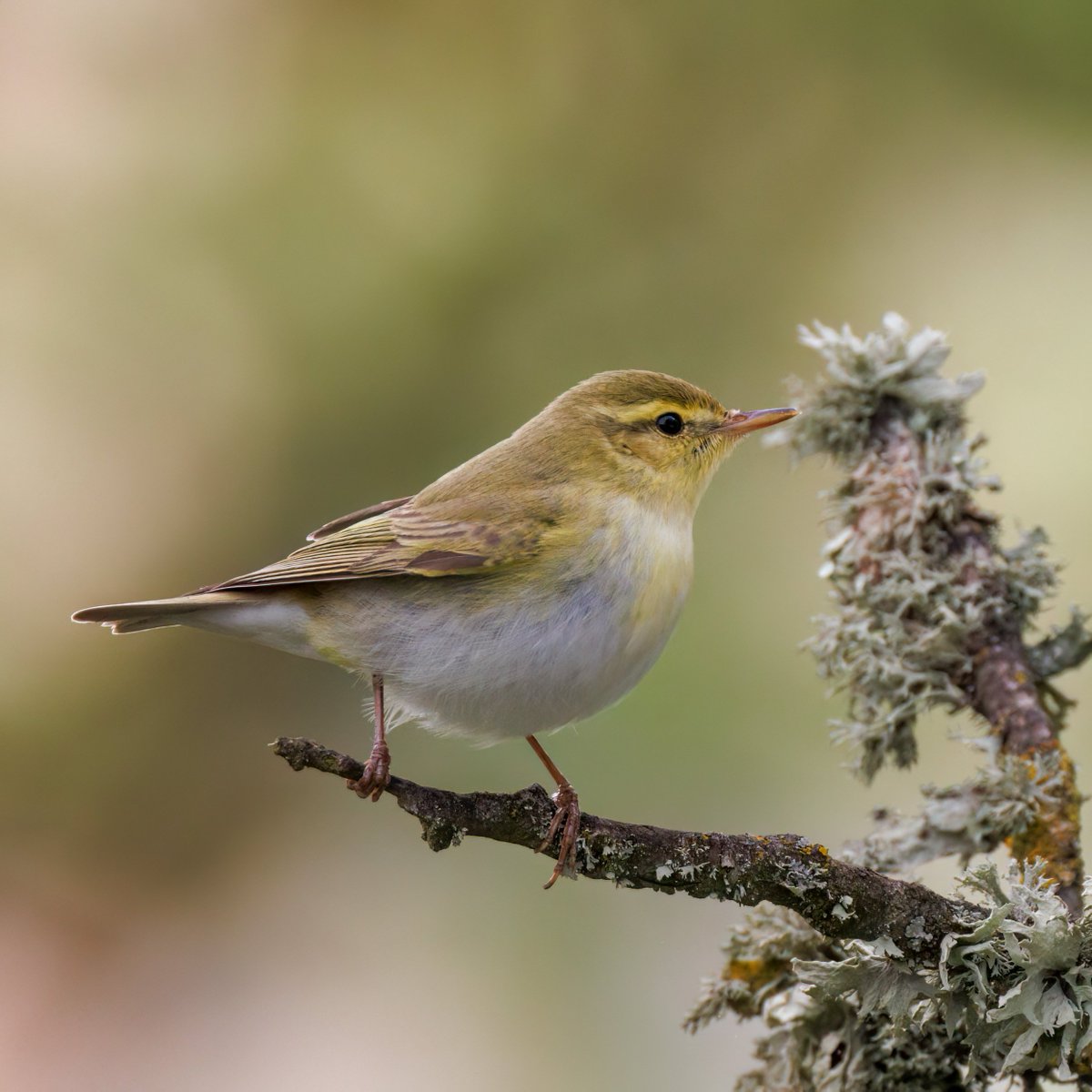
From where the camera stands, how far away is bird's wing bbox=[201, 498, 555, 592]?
102 inches

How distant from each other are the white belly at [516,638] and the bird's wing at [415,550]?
0.05m

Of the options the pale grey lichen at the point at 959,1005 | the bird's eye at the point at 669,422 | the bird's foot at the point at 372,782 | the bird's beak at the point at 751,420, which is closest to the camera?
the pale grey lichen at the point at 959,1005

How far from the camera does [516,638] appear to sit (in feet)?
8.16

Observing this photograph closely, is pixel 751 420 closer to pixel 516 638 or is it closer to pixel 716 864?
pixel 516 638

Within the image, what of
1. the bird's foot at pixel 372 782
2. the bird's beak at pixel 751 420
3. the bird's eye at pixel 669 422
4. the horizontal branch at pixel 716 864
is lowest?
the horizontal branch at pixel 716 864

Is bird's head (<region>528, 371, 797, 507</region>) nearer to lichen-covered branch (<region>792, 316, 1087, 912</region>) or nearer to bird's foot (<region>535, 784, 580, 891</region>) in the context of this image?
lichen-covered branch (<region>792, 316, 1087, 912</region>)

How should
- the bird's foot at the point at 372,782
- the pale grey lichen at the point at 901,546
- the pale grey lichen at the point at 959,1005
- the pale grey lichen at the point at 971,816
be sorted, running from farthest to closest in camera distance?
the pale grey lichen at the point at 901,546
the pale grey lichen at the point at 971,816
the bird's foot at the point at 372,782
the pale grey lichen at the point at 959,1005

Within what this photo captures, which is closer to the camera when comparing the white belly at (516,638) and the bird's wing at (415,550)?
the white belly at (516,638)

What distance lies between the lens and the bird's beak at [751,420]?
287 centimetres

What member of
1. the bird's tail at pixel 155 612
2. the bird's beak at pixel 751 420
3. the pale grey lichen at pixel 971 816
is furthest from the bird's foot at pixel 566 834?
the bird's beak at pixel 751 420

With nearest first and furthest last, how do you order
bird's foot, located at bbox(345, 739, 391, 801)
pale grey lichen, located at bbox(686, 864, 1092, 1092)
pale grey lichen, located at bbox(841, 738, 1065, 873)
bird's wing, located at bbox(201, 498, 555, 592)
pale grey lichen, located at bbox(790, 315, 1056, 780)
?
1. pale grey lichen, located at bbox(686, 864, 1092, 1092)
2. bird's foot, located at bbox(345, 739, 391, 801)
3. pale grey lichen, located at bbox(841, 738, 1065, 873)
4. pale grey lichen, located at bbox(790, 315, 1056, 780)
5. bird's wing, located at bbox(201, 498, 555, 592)

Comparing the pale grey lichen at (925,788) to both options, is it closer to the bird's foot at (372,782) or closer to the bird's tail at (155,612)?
the bird's foot at (372,782)

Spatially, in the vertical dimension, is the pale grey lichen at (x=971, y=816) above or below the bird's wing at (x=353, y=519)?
below

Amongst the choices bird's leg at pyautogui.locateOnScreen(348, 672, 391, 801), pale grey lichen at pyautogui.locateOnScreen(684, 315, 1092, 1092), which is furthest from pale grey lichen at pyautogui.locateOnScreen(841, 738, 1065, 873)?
bird's leg at pyautogui.locateOnScreen(348, 672, 391, 801)
